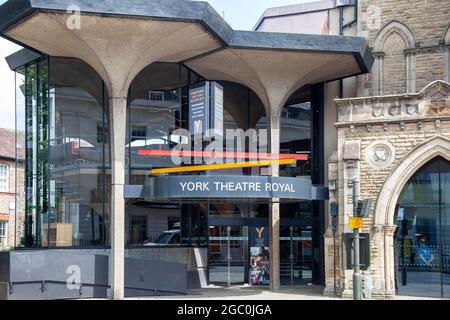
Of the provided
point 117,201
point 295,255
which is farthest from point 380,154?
point 117,201

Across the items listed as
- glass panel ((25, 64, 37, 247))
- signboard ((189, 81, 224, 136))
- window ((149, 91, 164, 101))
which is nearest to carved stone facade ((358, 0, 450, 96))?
signboard ((189, 81, 224, 136))

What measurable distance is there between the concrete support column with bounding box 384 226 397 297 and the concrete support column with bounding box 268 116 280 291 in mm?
4901

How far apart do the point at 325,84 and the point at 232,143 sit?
15.2 feet

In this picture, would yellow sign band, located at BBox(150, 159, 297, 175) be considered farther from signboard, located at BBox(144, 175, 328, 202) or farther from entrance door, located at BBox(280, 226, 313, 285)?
entrance door, located at BBox(280, 226, 313, 285)

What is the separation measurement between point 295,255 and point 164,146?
7467 millimetres

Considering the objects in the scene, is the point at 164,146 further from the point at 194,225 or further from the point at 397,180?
the point at 397,180

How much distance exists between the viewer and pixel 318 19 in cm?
3262

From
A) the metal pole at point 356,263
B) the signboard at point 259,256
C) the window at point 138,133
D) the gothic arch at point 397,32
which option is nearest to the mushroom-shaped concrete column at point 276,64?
the gothic arch at point 397,32

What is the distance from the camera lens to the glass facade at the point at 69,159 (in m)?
28.5

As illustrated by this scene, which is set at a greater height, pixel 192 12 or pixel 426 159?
pixel 192 12
